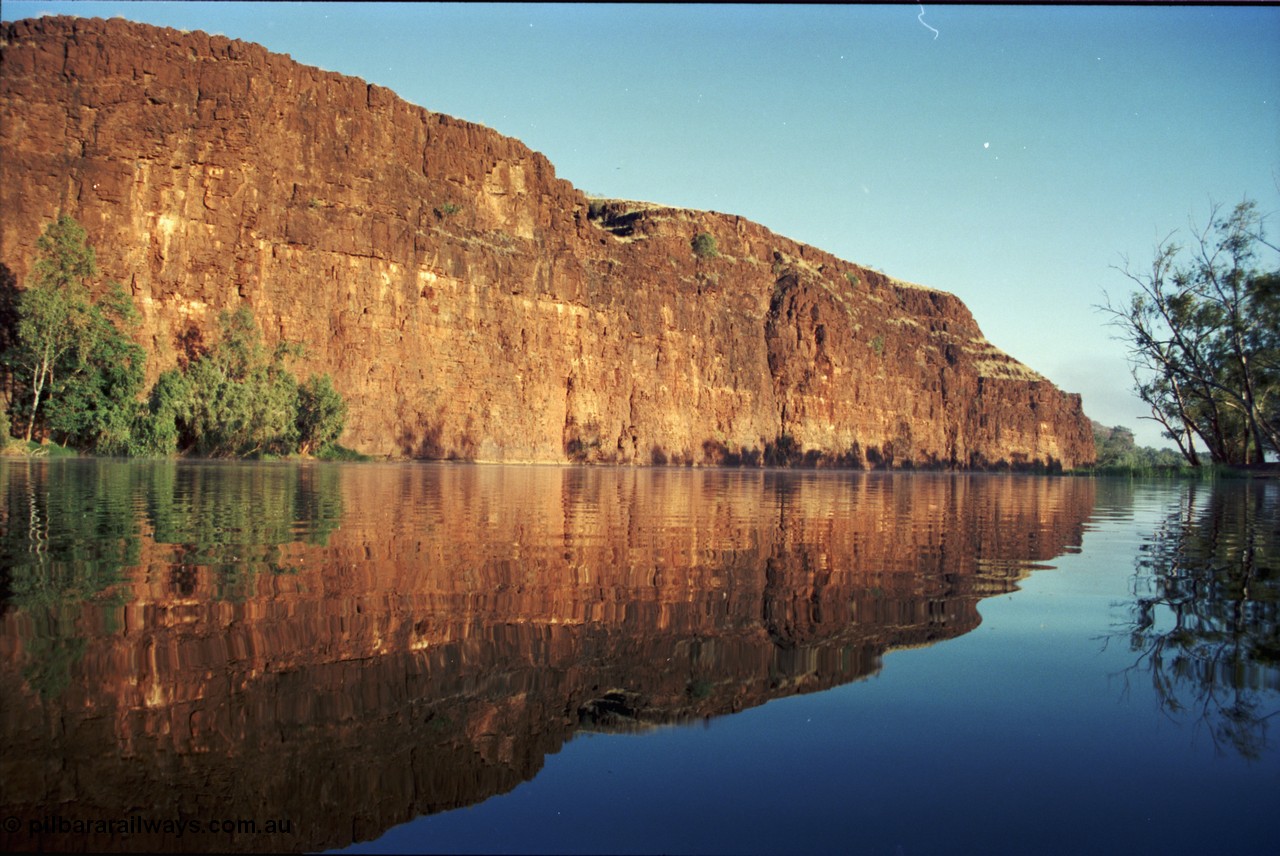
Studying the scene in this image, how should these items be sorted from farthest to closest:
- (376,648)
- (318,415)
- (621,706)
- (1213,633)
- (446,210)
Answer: (446,210) → (318,415) → (1213,633) → (376,648) → (621,706)

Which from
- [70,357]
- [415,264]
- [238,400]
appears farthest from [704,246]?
[70,357]

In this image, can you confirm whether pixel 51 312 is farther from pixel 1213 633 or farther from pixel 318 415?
pixel 1213 633

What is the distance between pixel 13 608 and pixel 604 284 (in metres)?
67.6

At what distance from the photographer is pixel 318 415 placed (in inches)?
1822

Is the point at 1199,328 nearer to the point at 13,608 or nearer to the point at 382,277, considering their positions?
the point at 13,608

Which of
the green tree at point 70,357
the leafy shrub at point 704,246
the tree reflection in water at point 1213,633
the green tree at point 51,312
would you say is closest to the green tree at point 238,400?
the green tree at point 70,357

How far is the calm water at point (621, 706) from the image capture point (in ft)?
7.15

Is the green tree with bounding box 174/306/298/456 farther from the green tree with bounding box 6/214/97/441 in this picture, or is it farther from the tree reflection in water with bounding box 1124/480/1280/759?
the tree reflection in water with bounding box 1124/480/1280/759

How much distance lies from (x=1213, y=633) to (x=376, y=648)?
3971 mm

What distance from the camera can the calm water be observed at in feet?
7.15

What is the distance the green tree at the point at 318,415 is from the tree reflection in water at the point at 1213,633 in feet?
144

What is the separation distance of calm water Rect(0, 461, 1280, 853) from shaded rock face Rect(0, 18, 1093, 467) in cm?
4548

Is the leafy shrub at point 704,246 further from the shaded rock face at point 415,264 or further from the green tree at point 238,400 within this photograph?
the green tree at point 238,400

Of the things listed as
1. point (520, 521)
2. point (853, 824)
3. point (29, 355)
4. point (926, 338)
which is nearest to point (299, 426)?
point (29, 355)
